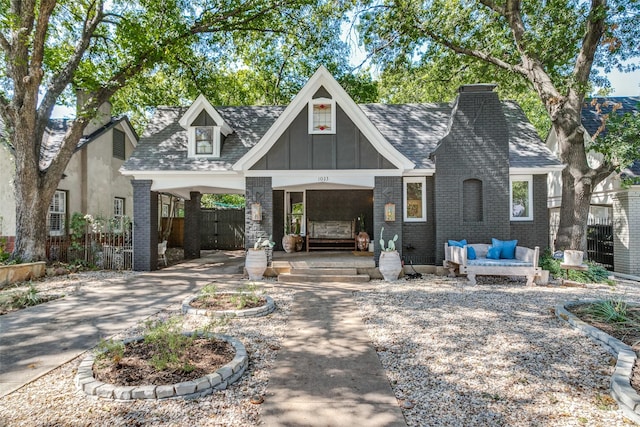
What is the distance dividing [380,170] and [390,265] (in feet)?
9.71

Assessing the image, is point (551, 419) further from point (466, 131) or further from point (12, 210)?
point (12, 210)

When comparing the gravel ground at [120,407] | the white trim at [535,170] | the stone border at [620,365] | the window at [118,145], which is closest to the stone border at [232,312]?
the gravel ground at [120,407]

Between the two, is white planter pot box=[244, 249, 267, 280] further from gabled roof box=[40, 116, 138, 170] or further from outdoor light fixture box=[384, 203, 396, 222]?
gabled roof box=[40, 116, 138, 170]

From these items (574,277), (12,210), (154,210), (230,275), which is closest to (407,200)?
(574,277)

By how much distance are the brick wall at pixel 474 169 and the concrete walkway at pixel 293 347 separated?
4241mm

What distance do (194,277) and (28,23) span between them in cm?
901

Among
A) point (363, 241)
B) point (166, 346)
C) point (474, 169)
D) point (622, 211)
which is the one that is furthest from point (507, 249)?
point (166, 346)

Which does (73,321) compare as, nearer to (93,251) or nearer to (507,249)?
(93,251)

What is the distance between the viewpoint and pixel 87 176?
15.0 metres

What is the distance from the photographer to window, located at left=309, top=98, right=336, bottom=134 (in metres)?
11.0

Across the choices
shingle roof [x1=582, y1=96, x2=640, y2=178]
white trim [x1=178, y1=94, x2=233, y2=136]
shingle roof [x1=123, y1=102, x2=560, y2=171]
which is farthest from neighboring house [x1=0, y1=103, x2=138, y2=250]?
shingle roof [x1=582, y1=96, x2=640, y2=178]

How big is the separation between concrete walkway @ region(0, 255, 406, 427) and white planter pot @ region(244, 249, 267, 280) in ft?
5.05

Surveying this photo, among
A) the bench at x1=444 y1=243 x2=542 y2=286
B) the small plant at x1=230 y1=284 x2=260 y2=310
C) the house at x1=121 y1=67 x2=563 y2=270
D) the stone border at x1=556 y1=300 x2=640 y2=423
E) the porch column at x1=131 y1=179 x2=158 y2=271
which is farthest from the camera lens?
the porch column at x1=131 y1=179 x2=158 y2=271

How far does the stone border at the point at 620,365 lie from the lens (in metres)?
3.20
